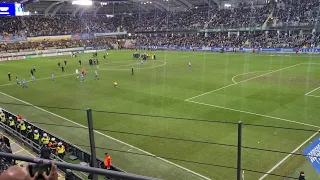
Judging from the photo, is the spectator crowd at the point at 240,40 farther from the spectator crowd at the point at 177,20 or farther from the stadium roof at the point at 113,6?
the stadium roof at the point at 113,6

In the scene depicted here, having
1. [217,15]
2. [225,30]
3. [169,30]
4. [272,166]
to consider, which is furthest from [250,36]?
[272,166]

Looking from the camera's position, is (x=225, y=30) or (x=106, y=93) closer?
(x=106, y=93)

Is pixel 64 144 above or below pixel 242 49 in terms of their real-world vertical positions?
below

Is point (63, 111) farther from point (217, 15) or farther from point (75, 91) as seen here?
point (217, 15)

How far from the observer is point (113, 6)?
11156 cm

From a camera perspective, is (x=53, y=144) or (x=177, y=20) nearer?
(x=53, y=144)

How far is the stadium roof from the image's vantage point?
9169cm

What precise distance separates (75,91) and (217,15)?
6551cm

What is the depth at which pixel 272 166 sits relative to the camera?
14398mm

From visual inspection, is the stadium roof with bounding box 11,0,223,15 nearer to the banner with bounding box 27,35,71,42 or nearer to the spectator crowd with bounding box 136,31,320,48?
the banner with bounding box 27,35,71,42

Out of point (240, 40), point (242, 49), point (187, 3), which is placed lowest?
point (242, 49)

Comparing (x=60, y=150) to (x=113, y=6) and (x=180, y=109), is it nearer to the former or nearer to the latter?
(x=180, y=109)

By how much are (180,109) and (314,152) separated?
10.8m

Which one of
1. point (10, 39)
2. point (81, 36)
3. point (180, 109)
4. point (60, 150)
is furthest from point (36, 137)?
point (81, 36)
